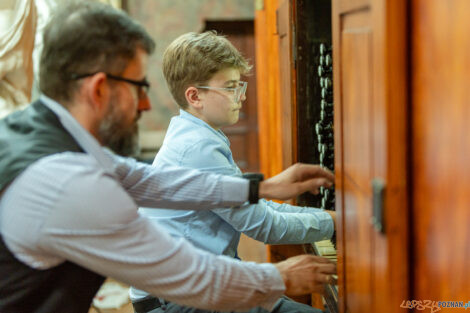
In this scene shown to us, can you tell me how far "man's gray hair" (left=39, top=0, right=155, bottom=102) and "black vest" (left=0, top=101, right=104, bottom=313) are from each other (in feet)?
0.28

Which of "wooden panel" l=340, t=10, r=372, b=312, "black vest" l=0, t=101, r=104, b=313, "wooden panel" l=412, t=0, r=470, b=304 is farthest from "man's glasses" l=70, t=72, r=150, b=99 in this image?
"wooden panel" l=412, t=0, r=470, b=304

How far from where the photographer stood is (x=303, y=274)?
139cm

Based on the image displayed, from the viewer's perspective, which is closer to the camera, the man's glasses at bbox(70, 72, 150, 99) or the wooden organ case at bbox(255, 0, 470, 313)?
the wooden organ case at bbox(255, 0, 470, 313)

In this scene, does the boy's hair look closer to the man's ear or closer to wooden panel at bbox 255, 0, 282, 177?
the man's ear

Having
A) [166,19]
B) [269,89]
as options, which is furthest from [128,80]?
[166,19]

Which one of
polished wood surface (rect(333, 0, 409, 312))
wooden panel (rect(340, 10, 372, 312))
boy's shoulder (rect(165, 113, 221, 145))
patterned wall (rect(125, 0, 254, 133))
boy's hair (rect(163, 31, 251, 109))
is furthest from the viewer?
patterned wall (rect(125, 0, 254, 133))

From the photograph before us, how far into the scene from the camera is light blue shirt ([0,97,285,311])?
1159 mm

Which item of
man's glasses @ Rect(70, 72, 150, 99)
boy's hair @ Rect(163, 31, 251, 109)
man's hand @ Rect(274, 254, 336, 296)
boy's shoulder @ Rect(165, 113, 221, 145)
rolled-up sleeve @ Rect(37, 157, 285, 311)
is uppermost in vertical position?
boy's hair @ Rect(163, 31, 251, 109)

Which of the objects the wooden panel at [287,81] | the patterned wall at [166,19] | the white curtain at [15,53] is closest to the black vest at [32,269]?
the wooden panel at [287,81]

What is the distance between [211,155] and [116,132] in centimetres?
50

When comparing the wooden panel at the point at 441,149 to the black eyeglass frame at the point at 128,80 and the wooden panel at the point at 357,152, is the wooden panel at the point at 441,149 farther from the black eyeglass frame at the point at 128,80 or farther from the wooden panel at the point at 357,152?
the black eyeglass frame at the point at 128,80

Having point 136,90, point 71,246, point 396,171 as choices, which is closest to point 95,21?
point 136,90

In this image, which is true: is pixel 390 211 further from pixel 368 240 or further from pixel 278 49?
pixel 278 49

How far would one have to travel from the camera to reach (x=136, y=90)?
1.37m
